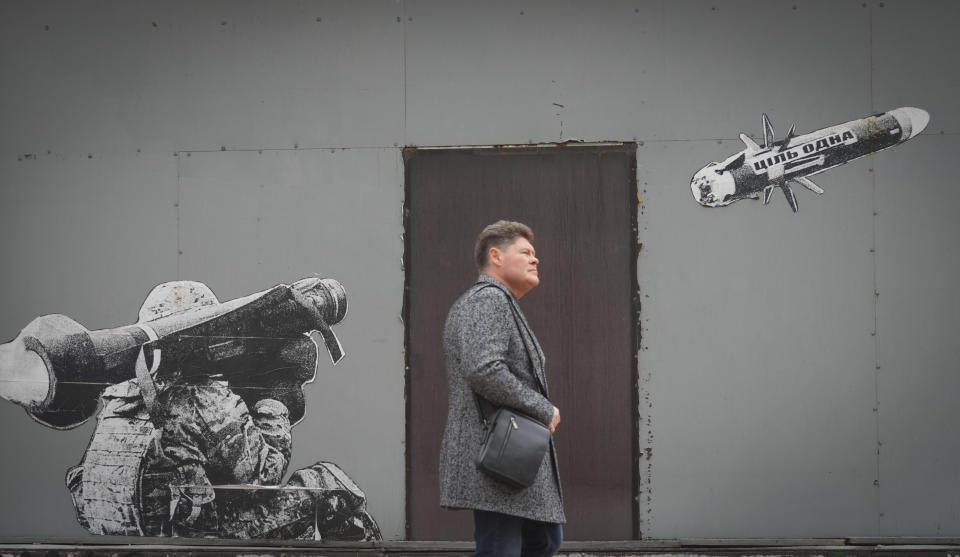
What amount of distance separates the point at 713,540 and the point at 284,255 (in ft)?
9.04

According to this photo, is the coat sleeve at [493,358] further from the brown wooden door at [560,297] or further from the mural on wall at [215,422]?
the mural on wall at [215,422]

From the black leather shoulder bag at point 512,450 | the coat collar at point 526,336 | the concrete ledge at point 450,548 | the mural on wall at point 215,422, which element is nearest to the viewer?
the black leather shoulder bag at point 512,450

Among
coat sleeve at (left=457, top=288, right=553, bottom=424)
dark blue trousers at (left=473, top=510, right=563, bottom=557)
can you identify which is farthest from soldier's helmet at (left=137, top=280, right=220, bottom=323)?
dark blue trousers at (left=473, top=510, right=563, bottom=557)

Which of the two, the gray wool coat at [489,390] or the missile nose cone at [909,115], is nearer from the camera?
the gray wool coat at [489,390]

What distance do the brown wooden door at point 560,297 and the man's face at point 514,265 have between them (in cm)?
138

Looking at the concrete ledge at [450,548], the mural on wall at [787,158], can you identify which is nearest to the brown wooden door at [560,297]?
the concrete ledge at [450,548]

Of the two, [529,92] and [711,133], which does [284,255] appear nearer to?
[529,92]

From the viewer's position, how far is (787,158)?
14.4ft

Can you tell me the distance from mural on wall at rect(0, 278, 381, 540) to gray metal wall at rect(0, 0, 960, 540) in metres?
0.12

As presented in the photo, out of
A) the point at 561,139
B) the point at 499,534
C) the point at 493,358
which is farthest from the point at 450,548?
the point at 561,139

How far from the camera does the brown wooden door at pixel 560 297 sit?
4.39 metres

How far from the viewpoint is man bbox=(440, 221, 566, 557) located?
2758 millimetres

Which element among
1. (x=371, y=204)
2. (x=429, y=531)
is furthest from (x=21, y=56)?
(x=429, y=531)

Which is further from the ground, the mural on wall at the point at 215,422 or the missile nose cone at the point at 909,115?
the missile nose cone at the point at 909,115
